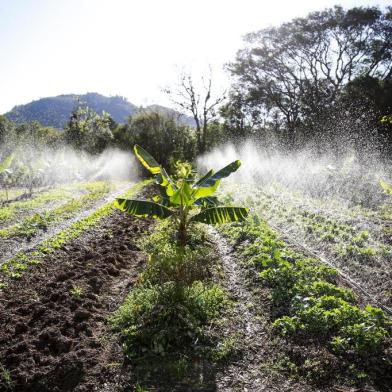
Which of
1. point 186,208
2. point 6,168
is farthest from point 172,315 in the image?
point 6,168

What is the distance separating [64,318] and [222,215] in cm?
349

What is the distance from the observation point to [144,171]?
3822cm

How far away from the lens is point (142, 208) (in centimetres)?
716

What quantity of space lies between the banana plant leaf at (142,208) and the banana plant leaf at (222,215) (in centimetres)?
65

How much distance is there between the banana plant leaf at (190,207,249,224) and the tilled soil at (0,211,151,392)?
2495 mm

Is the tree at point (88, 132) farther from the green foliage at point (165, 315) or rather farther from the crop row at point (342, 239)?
the green foliage at point (165, 315)

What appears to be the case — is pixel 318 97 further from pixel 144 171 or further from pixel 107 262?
pixel 107 262

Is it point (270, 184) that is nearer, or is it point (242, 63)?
point (270, 184)

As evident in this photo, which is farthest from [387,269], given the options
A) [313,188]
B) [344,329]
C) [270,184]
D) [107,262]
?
[270,184]

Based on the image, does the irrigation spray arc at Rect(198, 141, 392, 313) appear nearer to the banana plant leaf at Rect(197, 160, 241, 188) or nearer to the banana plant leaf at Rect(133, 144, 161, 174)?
the banana plant leaf at Rect(197, 160, 241, 188)

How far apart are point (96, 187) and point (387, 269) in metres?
20.6

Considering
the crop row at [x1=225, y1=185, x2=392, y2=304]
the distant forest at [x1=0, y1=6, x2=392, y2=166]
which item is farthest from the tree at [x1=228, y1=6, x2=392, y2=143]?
the crop row at [x1=225, y1=185, x2=392, y2=304]

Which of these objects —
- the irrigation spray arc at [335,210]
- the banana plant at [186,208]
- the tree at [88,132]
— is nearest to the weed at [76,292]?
the banana plant at [186,208]

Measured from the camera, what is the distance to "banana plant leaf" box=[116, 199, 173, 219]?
706 cm
